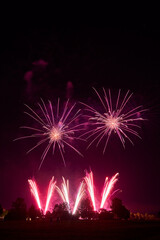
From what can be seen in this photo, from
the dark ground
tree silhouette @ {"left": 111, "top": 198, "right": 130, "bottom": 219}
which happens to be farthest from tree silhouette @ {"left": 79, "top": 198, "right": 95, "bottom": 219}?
the dark ground

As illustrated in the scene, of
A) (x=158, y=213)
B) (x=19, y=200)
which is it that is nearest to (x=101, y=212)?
(x=19, y=200)

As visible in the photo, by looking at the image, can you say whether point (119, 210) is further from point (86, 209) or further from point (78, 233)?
point (78, 233)

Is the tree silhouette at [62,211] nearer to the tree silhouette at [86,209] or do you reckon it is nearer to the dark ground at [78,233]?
the tree silhouette at [86,209]

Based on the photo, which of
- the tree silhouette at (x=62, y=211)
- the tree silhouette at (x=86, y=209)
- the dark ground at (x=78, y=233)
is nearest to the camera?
the dark ground at (x=78, y=233)

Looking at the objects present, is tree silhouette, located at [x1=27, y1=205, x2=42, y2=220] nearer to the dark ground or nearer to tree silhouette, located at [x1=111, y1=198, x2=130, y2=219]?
tree silhouette, located at [x1=111, y1=198, x2=130, y2=219]

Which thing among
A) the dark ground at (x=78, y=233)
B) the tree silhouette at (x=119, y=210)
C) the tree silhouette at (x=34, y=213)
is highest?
the tree silhouette at (x=119, y=210)

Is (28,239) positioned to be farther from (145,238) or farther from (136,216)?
(136,216)

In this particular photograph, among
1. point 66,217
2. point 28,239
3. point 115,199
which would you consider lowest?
point 28,239

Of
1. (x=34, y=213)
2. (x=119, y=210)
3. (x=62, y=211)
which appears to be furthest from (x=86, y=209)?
(x=34, y=213)

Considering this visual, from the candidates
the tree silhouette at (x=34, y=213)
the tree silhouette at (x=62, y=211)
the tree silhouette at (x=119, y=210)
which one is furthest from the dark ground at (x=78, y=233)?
the tree silhouette at (x=119, y=210)

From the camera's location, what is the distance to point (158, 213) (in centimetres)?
7750

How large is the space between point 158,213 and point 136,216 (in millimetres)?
11043

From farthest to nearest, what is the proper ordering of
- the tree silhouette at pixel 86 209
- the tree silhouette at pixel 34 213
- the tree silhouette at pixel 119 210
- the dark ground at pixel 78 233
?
1. the tree silhouette at pixel 119 210
2. the tree silhouette at pixel 86 209
3. the tree silhouette at pixel 34 213
4. the dark ground at pixel 78 233

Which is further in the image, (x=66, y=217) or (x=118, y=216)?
(x=118, y=216)
